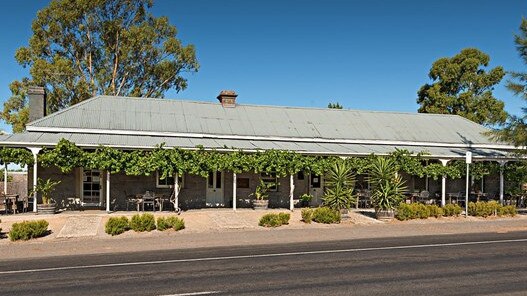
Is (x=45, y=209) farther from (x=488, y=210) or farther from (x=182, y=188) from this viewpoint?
(x=488, y=210)

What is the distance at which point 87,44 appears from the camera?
112 feet

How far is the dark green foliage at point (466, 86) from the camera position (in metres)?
41.1

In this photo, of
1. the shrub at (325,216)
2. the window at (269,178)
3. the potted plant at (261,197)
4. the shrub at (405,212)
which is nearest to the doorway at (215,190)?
the potted plant at (261,197)

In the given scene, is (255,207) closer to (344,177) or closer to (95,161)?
(344,177)

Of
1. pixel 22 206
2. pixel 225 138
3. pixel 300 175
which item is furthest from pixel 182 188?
pixel 22 206

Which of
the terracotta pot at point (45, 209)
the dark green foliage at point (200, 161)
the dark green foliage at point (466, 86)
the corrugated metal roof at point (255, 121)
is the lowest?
the terracotta pot at point (45, 209)

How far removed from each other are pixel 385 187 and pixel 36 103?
1657 cm

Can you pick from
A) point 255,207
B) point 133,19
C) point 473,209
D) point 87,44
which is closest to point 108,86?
point 87,44

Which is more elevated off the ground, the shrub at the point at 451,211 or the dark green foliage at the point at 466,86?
the dark green foliage at the point at 466,86

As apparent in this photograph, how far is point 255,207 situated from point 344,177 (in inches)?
163

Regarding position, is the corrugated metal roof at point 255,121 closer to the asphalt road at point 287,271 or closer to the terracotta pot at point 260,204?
the terracotta pot at point 260,204

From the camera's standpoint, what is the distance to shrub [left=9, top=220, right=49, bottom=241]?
13.4 metres

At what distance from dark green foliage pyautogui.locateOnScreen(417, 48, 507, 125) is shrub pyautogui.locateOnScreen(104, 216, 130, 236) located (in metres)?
34.3

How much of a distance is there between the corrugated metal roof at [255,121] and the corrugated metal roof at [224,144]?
0.74m
